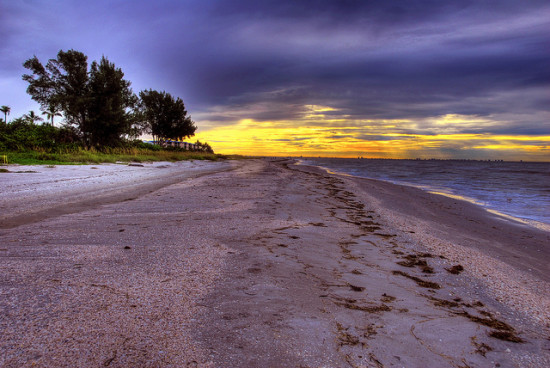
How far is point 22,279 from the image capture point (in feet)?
7.29

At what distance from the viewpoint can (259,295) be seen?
86.5 inches

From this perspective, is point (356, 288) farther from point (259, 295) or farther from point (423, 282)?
point (259, 295)

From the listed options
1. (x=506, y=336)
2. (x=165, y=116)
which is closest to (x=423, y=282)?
(x=506, y=336)

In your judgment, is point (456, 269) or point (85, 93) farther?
point (85, 93)

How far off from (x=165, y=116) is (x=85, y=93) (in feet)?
74.5

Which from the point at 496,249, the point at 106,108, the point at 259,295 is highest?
the point at 106,108

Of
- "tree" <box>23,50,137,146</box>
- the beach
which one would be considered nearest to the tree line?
"tree" <box>23,50,137,146</box>

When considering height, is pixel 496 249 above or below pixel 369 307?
below

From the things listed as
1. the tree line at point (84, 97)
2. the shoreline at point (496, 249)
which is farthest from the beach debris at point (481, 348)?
the tree line at point (84, 97)

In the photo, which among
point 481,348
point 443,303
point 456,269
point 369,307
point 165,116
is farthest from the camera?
point 165,116

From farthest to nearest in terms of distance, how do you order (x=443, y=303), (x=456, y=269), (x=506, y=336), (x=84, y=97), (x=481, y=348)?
(x=84, y=97) → (x=456, y=269) → (x=443, y=303) → (x=506, y=336) → (x=481, y=348)

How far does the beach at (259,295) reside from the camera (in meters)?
1.54

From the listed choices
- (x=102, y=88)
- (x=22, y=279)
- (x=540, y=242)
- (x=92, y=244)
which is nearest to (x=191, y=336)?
(x=22, y=279)

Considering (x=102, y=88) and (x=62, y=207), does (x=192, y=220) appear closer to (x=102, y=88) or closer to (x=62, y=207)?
(x=62, y=207)
